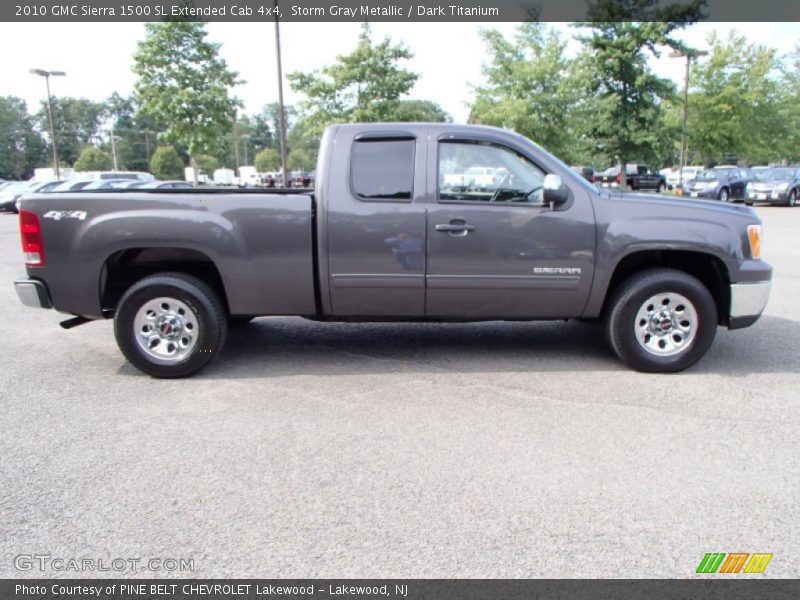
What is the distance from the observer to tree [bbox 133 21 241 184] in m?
23.1

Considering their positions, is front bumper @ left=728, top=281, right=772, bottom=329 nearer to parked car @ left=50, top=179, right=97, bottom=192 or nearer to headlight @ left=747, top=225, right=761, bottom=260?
headlight @ left=747, top=225, right=761, bottom=260

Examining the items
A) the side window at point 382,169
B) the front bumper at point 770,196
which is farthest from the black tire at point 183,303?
the front bumper at point 770,196

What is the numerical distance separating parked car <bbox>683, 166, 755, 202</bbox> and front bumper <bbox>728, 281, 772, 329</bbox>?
79.7 ft

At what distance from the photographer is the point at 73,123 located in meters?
112

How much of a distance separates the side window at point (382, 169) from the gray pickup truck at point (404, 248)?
0.01 meters

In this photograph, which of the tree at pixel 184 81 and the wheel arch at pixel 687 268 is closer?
the wheel arch at pixel 687 268

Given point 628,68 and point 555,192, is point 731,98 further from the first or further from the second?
point 555,192

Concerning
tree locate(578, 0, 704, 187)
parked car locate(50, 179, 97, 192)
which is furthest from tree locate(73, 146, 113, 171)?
tree locate(578, 0, 704, 187)

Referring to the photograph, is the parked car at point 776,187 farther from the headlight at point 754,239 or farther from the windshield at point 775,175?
the headlight at point 754,239

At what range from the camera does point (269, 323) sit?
22.9 feet

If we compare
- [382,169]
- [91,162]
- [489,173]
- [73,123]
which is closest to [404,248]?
[382,169]

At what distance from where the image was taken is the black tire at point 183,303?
4996 millimetres
